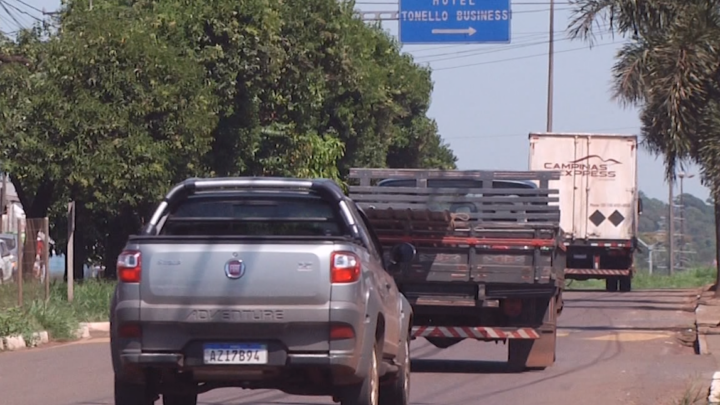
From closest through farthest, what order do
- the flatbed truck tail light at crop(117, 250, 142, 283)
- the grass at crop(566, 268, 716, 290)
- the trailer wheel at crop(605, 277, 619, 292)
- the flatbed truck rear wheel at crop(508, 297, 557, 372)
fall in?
the flatbed truck tail light at crop(117, 250, 142, 283), the flatbed truck rear wheel at crop(508, 297, 557, 372), the trailer wheel at crop(605, 277, 619, 292), the grass at crop(566, 268, 716, 290)

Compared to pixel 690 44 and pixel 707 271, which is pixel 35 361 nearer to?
pixel 690 44

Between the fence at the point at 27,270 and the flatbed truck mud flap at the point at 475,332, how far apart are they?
26.7ft

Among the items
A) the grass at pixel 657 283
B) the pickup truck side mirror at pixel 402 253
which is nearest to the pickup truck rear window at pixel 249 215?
the pickup truck side mirror at pixel 402 253

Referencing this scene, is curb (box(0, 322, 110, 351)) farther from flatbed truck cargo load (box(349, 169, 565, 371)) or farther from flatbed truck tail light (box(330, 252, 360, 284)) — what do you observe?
flatbed truck tail light (box(330, 252, 360, 284))

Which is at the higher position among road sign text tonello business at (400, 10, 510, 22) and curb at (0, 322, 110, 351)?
road sign text tonello business at (400, 10, 510, 22)

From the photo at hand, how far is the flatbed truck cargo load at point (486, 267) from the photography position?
1455 cm

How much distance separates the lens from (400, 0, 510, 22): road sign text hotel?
22953 mm

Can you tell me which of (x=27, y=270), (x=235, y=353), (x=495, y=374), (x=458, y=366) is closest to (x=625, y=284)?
(x=27, y=270)

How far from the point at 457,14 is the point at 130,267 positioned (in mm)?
15467

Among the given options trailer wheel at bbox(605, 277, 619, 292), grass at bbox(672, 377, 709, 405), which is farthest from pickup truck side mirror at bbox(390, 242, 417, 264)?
trailer wheel at bbox(605, 277, 619, 292)

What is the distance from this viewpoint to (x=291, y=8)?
35219mm

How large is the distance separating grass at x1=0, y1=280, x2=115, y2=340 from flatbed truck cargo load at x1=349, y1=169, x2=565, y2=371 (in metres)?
6.32

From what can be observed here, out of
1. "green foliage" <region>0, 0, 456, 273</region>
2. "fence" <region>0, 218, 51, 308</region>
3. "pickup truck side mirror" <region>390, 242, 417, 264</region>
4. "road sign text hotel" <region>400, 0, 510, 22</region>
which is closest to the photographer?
"pickup truck side mirror" <region>390, 242, 417, 264</region>

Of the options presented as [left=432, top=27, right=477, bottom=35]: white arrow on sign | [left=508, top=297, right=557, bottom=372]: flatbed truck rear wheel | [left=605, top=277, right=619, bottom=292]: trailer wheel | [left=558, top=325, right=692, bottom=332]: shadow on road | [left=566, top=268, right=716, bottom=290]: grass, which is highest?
[left=432, top=27, right=477, bottom=35]: white arrow on sign
